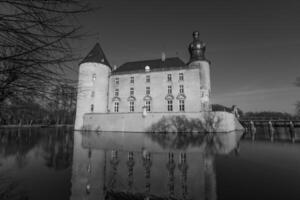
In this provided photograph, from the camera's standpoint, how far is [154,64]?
28.1m

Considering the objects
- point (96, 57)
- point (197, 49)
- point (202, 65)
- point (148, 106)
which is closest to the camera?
point (202, 65)

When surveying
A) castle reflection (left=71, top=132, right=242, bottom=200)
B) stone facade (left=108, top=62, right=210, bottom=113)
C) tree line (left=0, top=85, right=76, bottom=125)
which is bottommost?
castle reflection (left=71, top=132, right=242, bottom=200)

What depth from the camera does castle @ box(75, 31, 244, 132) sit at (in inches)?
908

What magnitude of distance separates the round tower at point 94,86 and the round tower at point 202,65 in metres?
15.7

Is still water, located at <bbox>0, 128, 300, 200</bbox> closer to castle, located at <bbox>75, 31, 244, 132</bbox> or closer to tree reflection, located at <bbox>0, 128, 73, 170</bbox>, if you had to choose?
tree reflection, located at <bbox>0, 128, 73, 170</bbox>

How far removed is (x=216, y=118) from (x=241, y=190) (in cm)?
1853

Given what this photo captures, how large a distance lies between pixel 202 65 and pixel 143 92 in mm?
10951

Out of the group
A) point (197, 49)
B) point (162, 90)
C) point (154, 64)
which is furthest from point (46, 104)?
point (154, 64)

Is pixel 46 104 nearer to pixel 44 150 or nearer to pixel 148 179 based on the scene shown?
pixel 148 179

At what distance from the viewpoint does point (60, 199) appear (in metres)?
3.47

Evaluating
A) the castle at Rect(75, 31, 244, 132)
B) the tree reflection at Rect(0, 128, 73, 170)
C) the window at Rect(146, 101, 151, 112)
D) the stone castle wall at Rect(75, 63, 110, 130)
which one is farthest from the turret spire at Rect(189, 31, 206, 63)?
the tree reflection at Rect(0, 128, 73, 170)

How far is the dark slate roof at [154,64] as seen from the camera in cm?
2658

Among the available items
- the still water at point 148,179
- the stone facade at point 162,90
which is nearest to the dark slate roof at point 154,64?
the stone facade at point 162,90

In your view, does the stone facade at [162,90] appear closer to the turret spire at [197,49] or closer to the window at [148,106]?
the window at [148,106]
